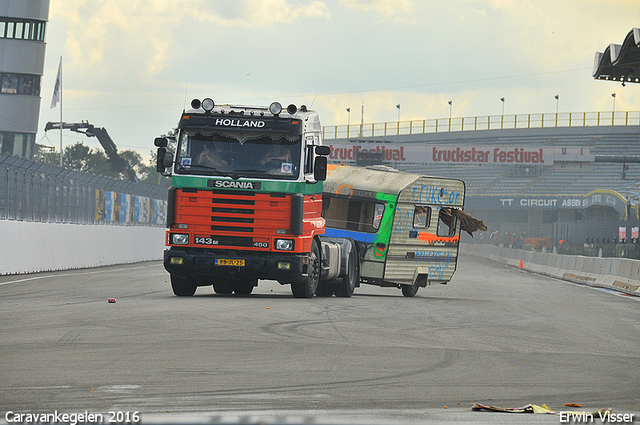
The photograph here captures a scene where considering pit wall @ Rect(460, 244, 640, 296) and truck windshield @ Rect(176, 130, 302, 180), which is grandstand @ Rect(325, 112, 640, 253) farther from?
truck windshield @ Rect(176, 130, 302, 180)

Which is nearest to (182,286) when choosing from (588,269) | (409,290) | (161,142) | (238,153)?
(161,142)

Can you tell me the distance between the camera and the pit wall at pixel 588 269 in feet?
87.5

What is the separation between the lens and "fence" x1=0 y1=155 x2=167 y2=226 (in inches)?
1002

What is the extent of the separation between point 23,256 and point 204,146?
11.2 m

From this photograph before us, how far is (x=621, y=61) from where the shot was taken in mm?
26719

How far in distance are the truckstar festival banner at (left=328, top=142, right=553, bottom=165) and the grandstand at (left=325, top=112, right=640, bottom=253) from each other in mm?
81

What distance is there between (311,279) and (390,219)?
12.7 ft

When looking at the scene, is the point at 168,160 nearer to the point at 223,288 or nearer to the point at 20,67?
the point at 223,288

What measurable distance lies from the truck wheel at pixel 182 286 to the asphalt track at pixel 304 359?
37 cm

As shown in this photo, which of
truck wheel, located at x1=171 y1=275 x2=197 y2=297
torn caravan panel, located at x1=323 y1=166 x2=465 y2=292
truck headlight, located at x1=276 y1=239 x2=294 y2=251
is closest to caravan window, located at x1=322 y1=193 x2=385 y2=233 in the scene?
torn caravan panel, located at x1=323 y1=166 x2=465 y2=292

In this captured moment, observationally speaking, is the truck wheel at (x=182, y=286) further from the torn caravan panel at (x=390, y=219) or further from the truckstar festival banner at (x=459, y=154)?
the truckstar festival banner at (x=459, y=154)

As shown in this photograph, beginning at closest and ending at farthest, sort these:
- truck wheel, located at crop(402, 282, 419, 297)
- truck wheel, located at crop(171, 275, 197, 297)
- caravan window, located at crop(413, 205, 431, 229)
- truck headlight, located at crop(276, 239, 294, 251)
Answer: truck headlight, located at crop(276, 239, 294, 251) < truck wheel, located at crop(171, 275, 197, 297) < caravan window, located at crop(413, 205, 431, 229) < truck wheel, located at crop(402, 282, 419, 297)

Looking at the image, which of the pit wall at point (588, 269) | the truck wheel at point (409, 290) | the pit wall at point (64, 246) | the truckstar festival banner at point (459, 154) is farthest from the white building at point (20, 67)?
the truck wheel at point (409, 290)

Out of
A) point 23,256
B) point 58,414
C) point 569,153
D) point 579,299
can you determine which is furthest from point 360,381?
point 569,153
